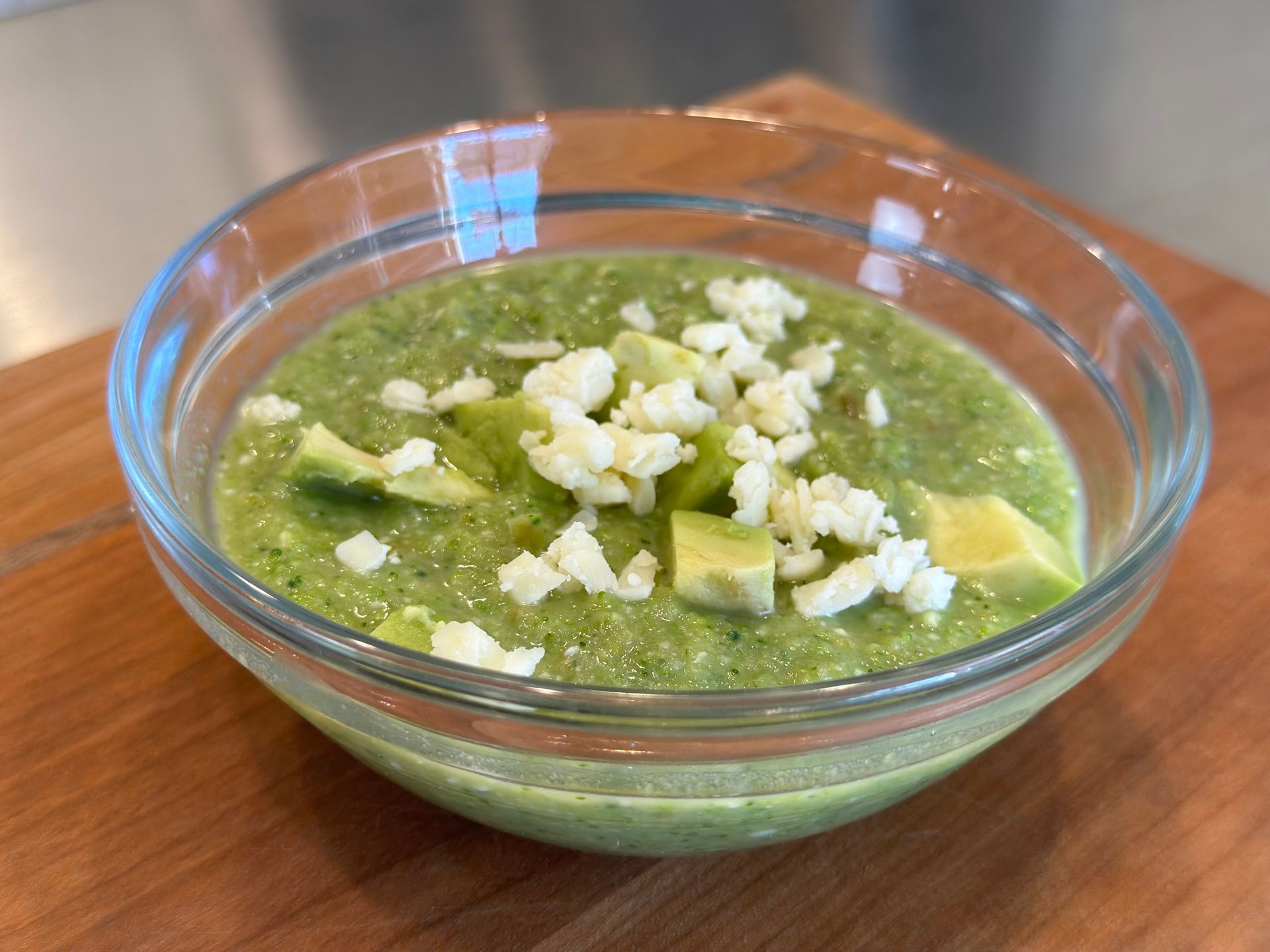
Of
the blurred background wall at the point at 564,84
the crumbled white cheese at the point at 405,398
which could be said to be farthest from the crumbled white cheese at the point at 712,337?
the blurred background wall at the point at 564,84

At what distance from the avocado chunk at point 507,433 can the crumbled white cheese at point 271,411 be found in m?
0.25

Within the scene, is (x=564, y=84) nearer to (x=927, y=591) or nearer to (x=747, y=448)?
(x=747, y=448)

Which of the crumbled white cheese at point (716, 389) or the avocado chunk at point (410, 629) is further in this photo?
the crumbled white cheese at point (716, 389)

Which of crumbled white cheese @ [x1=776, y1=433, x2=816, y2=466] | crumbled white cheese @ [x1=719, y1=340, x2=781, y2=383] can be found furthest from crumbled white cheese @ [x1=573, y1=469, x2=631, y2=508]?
crumbled white cheese @ [x1=719, y1=340, x2=781, y2=383]

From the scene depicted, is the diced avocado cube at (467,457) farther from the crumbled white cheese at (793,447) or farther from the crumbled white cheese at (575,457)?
the crumbled white cheese at (793,447)

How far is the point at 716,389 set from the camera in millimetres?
1707

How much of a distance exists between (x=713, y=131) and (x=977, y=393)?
0.71 meters

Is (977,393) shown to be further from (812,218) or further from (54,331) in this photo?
(54,331)

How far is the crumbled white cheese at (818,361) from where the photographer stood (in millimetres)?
1779

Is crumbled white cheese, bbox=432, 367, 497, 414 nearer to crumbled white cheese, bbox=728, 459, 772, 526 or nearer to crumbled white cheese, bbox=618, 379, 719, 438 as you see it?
crumbled white cheese, bbox=618, 379, 719, 438

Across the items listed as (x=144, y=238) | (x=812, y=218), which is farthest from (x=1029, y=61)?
(x=144, y=238)

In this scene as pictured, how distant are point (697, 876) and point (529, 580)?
393mm

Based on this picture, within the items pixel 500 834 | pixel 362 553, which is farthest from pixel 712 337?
pixel 500 834

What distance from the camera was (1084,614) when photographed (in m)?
1.18
